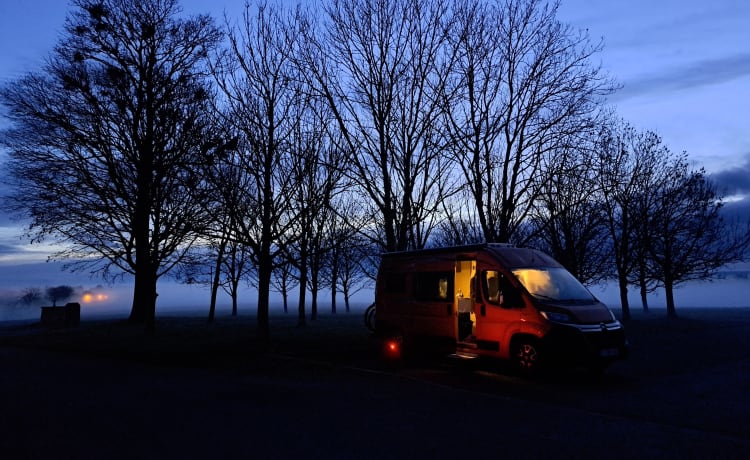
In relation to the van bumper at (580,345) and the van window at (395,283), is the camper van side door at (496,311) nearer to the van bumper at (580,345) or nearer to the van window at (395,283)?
the van bumper at (580,345)

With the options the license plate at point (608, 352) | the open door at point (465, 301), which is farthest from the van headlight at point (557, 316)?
the open door at point (465, 301)

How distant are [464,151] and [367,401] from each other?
→ 39.6 feet

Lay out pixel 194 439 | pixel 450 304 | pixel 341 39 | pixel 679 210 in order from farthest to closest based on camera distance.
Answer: pixel 679 210
pixel 341 39
pixel 450 304
pixel 194 439

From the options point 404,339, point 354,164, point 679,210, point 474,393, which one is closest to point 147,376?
point 404,339

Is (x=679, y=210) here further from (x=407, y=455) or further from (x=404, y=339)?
(x=407, y=455)

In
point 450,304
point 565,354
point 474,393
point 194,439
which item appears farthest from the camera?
point 450,304

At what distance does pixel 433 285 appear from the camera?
13.9 m

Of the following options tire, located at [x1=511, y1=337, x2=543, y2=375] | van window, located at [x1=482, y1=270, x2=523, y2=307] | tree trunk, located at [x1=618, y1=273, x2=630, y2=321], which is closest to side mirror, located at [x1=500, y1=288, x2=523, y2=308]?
van window, located at [x1=482, y1=270, x2=523, y2=307]

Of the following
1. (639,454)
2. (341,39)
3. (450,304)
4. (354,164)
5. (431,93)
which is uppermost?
(341,39)

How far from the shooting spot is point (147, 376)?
40.1ft

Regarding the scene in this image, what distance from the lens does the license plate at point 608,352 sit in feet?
36.5

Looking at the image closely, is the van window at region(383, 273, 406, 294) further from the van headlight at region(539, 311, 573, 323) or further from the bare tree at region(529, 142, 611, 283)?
the bare tree at region(529, 142, 611, 283)

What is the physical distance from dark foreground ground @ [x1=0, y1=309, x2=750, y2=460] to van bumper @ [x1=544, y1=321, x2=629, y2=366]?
487 millimetres

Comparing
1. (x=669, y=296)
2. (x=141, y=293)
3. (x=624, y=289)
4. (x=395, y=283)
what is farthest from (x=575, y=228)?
(x=141, y=293)
